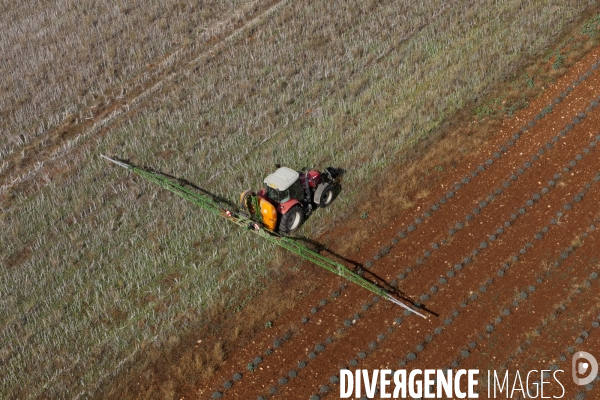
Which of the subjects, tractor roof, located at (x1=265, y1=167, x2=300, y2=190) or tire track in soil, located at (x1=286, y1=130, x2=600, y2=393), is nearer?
tire track in soil, located at (x1=286, y1=130, x2=600, y2=393)

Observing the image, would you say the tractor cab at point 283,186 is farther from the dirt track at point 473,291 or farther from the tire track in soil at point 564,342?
the tire track in soil at point 564,342

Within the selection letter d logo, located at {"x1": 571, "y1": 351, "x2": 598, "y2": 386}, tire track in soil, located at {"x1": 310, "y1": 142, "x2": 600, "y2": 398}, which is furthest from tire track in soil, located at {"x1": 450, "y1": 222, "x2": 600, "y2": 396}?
letter d logo, located at {"x1": 571, "y1": 351, "x2": 598, "y2": 386}

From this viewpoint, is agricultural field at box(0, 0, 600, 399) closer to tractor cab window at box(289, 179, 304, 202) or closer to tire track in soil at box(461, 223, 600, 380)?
tire track in soil at box(461, 223, 600, 380)

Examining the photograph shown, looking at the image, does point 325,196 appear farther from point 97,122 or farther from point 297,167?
point 97,122

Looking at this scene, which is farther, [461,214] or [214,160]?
[214,160]

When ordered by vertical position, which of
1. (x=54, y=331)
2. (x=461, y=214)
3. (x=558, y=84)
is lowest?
(x=54, y=331)

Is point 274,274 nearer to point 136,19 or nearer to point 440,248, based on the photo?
point 440,248

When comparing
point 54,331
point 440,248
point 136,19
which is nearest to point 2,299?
point 54,331

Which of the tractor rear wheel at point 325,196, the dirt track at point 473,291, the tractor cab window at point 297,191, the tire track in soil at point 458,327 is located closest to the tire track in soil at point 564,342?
the dirt track at point 473,291
